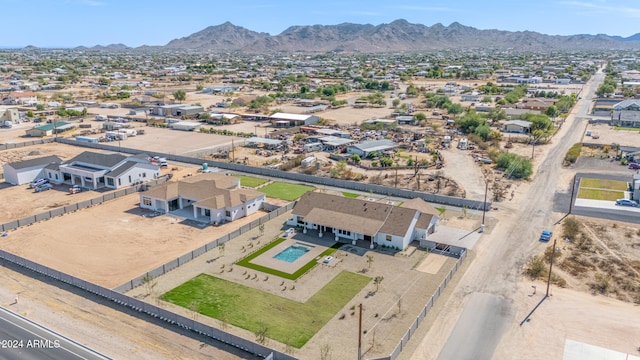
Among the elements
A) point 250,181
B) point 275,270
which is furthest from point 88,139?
point 275,270

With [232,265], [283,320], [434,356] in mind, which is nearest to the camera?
[434,356]

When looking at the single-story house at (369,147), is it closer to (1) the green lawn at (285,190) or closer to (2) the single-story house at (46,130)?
(1) the green lawn at (285,190)

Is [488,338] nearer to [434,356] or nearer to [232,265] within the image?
[434,356]

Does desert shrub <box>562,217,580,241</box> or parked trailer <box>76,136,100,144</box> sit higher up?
parked trailer <box>76,136,100,144</box>

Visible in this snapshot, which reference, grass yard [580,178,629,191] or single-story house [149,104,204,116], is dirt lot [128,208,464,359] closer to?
grass yard [580,178,629,191]

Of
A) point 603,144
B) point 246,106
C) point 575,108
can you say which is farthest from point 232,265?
point 575,108

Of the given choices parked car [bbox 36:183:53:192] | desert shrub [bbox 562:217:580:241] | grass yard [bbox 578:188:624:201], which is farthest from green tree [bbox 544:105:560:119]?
parked car [bbox 36:183:53:192]
